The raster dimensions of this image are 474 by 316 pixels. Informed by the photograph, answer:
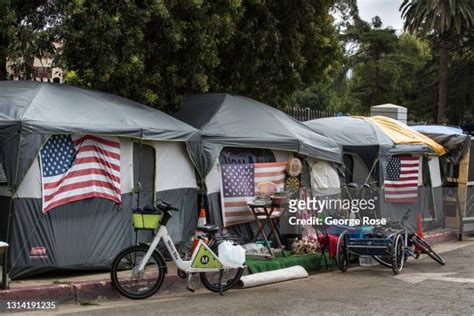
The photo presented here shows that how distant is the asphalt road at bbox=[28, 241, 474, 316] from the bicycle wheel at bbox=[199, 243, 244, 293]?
0.13 meters

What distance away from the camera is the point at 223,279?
30.0ft

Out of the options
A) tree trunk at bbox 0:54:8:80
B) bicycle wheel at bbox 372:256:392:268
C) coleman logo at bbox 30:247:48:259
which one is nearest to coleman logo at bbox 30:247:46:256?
coleman logo at bbox 30:247:48:259

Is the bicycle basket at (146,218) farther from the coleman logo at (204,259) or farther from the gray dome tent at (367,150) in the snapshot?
the gray dome tent at (367,150)

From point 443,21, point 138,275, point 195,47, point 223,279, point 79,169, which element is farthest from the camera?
point 443,21

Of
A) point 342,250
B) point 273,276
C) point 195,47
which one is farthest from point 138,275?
point 195,47

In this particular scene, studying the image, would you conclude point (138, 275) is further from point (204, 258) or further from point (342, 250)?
point (342, 250)

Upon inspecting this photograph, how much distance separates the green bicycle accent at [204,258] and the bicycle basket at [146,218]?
76cm

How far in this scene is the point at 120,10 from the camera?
445 inches

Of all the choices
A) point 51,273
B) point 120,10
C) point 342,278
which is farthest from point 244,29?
point 51,273

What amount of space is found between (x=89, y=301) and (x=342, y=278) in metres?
4.26

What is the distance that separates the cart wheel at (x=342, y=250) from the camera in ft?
36.0

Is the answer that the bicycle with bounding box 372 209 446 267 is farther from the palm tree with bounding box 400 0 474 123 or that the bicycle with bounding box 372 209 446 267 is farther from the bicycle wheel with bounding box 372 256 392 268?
the palm tree with bounding box 400 0 474 123

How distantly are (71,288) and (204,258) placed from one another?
180cm

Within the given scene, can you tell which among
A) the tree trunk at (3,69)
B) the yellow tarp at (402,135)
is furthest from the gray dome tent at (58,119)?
the yellow tarp at (402,135)
